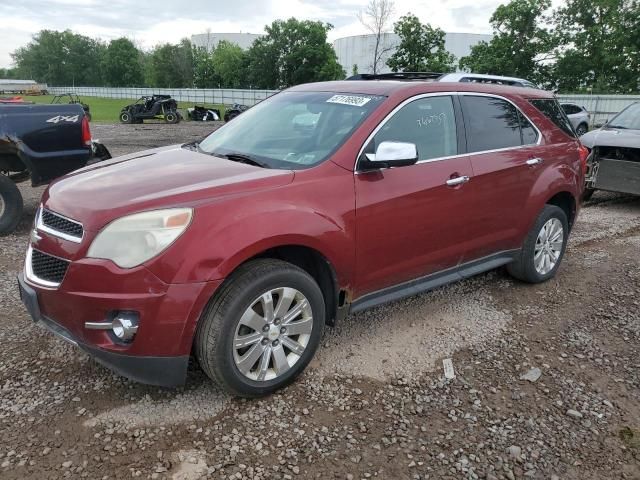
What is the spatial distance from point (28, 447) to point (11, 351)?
1128 millimetres

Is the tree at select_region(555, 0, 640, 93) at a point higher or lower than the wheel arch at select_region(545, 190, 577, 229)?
higher

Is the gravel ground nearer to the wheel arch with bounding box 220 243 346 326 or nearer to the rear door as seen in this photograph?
the wheel arch with bounding box 220 243 346 326

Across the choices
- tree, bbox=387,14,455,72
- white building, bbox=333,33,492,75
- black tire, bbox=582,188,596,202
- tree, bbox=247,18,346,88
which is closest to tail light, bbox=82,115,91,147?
black tire, bbox=582,188,596,202

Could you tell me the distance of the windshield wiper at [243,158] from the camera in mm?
3288

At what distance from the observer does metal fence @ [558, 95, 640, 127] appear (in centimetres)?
2605

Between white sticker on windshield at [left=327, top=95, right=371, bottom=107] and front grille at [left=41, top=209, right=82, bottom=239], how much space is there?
1.92m

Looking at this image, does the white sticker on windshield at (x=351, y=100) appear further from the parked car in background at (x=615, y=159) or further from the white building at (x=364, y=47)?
the white building at (x=364, y=47)

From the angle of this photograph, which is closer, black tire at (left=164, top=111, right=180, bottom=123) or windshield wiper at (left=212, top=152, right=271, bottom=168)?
windshield wiper at (left=212, top=152, right=271, bottom=168)

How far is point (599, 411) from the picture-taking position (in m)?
3.03

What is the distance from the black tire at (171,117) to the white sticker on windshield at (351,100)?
23.8 meters

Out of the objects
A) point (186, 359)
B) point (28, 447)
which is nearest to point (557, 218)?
point (186, 359)

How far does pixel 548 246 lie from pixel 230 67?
75.8 meters

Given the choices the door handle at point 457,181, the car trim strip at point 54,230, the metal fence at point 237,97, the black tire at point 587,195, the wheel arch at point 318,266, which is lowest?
the black tire at point 587,195

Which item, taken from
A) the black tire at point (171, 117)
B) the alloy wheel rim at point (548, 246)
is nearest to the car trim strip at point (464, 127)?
the alloy wheel rim at point (548, 246)
